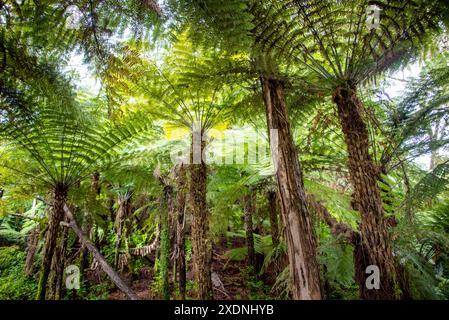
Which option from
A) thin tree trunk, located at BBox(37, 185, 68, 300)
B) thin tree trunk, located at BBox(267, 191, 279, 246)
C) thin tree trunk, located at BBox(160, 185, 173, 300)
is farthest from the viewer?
thin tree trunk, located at BBox(267, 191, 279, 246)

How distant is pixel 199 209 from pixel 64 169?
1.61 m

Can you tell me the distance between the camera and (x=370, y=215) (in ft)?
5.66

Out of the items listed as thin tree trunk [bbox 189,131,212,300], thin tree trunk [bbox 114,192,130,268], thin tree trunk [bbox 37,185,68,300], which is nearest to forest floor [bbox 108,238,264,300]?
thin tree trunk [bbox 114,192,130,268]

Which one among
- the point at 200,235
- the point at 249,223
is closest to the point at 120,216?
the point at 249,223

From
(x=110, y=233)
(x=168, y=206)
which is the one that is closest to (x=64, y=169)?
(x=168, y=206)

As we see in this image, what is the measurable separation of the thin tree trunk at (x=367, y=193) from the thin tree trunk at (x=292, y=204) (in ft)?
1.63

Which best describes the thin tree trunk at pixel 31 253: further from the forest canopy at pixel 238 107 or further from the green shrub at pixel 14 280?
the forest canopy at pixel 238 107

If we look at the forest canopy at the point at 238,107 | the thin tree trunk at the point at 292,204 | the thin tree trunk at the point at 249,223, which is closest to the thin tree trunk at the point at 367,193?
the forest canopy at the point at 238,107

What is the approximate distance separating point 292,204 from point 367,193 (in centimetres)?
64

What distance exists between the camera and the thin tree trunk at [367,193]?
5.41ft

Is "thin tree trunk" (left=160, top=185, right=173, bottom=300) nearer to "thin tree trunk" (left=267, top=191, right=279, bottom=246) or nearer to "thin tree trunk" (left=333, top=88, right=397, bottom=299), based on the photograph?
"thin tree trunk" (left=267, top=191, right=279, bottom=246)

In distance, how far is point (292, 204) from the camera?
59.0 inches

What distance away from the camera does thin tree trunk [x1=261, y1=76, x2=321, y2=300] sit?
137 cm

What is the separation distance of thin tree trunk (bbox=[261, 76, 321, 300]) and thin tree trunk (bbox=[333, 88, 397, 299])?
50cm
